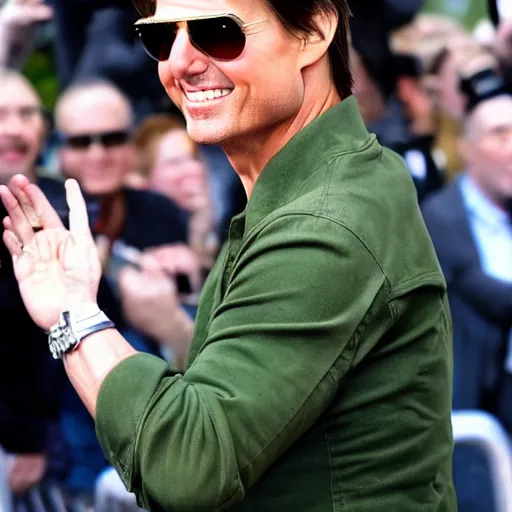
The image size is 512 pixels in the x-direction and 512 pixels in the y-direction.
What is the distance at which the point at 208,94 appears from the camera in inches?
74.8

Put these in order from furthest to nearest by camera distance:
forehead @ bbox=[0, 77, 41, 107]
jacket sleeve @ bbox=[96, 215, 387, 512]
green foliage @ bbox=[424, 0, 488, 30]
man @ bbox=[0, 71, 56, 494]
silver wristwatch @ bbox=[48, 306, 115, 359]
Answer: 1. green foliage @ bbox=[424, 0, 488, 30]
2. forehead @ bbox=[0, 77, 41, 107]
3. man @ bbox=[0, 71, 56, 494]
4. silver wristwatch @ bbox=[48, 306, 115, 359]
5. jacket sleeve @ bbox=[96, 215, 387, 512]

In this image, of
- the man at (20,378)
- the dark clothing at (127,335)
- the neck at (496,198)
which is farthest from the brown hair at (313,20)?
the neck at (496,198)

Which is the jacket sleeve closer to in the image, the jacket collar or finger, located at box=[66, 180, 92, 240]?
the jacket collar

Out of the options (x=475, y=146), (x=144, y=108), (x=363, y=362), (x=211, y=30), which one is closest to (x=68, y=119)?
(x=144, y=108)

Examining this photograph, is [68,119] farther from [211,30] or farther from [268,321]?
[268,321]

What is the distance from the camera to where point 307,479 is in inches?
67.1

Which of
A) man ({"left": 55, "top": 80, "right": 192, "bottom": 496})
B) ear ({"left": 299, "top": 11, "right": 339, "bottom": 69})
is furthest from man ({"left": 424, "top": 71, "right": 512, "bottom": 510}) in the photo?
ear ({"left": 299, "top": 11, "right": 339, "bottom": 69})

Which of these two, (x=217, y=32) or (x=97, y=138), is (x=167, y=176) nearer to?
(x=97, y=138)

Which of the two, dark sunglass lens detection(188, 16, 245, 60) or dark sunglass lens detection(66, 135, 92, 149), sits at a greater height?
dark sunglass lens detection(188, 16, 245, 60)

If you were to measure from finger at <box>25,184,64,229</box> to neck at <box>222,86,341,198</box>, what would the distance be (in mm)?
341

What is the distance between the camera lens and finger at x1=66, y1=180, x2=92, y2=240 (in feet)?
6.25

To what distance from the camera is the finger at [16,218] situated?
6.37 feet

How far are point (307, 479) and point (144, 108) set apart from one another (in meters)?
3.23

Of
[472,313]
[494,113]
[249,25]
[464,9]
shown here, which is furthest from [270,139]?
[464,9]
